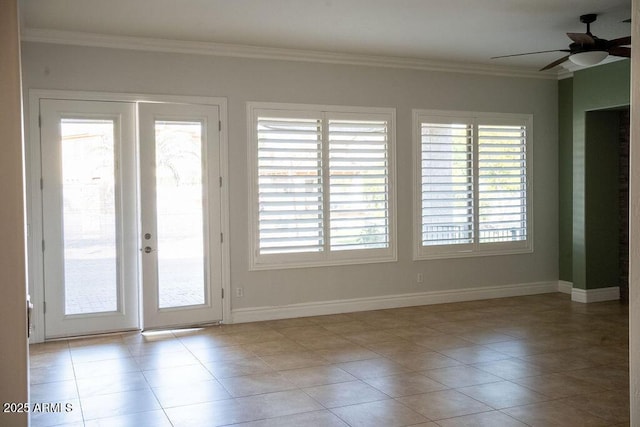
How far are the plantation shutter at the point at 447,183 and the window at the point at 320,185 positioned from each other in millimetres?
487

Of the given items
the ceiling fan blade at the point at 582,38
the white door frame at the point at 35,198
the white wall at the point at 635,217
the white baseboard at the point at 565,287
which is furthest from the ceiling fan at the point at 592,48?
the white door frame at the point at 35,198

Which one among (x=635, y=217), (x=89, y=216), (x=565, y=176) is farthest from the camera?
(x=565, y=176)

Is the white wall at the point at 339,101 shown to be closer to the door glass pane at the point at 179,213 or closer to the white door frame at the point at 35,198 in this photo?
the white door frame at the point at 35,198

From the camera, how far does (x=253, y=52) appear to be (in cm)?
636

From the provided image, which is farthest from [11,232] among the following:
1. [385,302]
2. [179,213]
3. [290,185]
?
[385,302]

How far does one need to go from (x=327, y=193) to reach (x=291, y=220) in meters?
0.52

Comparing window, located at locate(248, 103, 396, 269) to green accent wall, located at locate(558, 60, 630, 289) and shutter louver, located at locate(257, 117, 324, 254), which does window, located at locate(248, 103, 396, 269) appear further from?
green accent wall, located at locate(558, 60, 630, 289)

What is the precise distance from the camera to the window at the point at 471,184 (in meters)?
7.29

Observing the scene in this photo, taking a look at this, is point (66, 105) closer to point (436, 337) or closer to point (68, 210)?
point (68, 210)

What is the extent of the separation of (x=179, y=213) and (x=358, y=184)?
6.75ft

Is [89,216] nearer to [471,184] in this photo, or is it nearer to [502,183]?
[471,184]

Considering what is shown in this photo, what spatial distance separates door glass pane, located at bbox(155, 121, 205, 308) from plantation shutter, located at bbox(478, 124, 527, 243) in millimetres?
A: 3541

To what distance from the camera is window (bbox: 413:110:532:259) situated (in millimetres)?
7285

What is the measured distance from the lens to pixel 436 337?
5.75 meters
